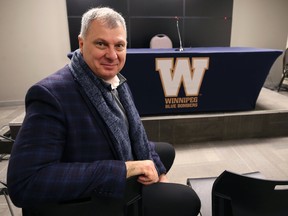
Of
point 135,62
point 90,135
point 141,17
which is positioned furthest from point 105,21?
point 141,17

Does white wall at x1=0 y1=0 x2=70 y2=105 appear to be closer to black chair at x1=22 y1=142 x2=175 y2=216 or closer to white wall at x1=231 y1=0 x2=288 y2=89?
white wall at x1=231 y1=0 x2=288 y2=89

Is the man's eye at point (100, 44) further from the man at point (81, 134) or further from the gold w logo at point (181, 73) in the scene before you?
the gold w logo at point (181, 73)

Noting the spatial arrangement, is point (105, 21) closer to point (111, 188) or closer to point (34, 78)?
point (111, 188)

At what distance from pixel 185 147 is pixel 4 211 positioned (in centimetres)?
161

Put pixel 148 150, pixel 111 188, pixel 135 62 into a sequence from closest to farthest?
pixel 111 188, pixel 148 150, pixel 135 62

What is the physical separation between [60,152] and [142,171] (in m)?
0.29

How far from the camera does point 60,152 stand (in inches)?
29.8

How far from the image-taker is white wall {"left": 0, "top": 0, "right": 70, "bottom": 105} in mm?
3668

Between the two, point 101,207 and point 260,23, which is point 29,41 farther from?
point 260,23

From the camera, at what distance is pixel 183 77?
2.35 m

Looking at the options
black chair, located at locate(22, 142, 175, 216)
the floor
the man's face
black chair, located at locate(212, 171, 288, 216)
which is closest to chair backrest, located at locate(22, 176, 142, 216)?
black chair, located at locate(22, 142, 175, 216)

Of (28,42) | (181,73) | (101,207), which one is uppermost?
(28,42)

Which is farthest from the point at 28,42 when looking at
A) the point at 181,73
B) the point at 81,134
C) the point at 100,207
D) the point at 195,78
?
the point at 100,207

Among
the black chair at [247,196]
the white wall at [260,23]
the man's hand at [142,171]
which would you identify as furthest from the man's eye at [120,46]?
the white wall at [260,23]
